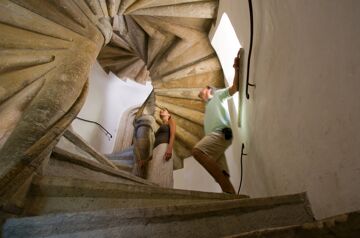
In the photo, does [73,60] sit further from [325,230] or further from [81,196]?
[325,230]

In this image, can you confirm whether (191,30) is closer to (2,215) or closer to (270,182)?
(270,182)

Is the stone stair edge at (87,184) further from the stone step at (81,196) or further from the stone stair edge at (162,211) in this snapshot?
the stone stair edge at (162,211)

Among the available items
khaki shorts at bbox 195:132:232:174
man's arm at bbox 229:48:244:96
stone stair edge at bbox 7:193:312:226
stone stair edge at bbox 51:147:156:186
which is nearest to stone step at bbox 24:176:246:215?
stone stair edge at bbox 7:193:312:226

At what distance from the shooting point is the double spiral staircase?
0.95m

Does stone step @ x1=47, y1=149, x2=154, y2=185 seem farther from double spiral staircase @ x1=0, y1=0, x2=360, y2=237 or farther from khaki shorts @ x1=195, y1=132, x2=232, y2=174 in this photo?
khaki shorts @ x1=195, y1=132, x2=232, y2=174

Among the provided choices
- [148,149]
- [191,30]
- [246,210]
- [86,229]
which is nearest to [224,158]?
[148,149]

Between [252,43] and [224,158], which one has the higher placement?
[252,43]

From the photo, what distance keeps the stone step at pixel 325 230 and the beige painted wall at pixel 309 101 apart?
0.26 metres

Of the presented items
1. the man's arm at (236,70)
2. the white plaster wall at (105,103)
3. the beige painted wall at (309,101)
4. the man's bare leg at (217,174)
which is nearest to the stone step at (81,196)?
the beige painted wall at (309,101)

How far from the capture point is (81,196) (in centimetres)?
130

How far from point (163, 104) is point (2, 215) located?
137 inches

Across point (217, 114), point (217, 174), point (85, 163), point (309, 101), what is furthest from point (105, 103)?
point (309, 101)

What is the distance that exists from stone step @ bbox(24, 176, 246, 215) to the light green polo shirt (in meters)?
1.47

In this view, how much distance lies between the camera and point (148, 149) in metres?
3.71
